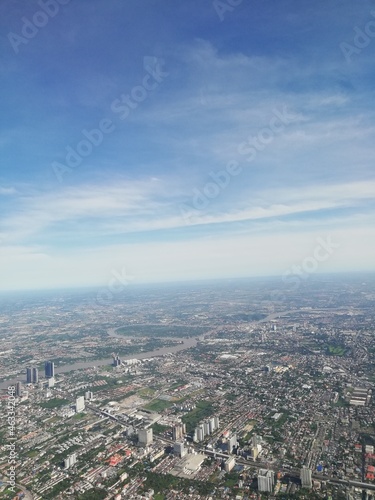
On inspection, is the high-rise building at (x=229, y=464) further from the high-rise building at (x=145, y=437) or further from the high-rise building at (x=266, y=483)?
the high-rise building at (x=145, y=437)

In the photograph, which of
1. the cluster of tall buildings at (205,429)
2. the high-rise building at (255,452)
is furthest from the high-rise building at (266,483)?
the cluster of tall buildings at (205,429)

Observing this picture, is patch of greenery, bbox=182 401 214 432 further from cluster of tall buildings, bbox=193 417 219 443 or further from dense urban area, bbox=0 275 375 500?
cluster of tall buildings, bbox=193 417 219 443

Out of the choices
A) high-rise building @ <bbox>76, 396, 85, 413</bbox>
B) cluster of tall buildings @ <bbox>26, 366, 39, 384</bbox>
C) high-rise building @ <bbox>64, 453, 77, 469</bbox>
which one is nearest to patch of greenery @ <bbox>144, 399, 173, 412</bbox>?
high-rise building @ <bbox>76, 396, 85, 413</bbox>

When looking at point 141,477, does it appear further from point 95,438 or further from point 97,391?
point 97,391

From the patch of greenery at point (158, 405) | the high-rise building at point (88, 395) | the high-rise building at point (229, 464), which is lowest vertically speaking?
the patch of greenery at point (158, 405)

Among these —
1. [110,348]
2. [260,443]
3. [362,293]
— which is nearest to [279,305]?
[362,293]

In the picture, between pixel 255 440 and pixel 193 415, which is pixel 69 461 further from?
pixel 255 440
